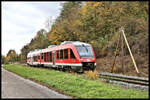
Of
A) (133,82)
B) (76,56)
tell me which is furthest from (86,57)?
(133,82)

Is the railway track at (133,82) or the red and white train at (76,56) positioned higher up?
the red and white train at (76,56)

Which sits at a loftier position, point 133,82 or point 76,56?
point 76,56

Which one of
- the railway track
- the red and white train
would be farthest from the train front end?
the railway track

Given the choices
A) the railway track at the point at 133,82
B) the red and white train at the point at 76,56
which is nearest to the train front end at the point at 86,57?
the red and white train at the point at 76,56

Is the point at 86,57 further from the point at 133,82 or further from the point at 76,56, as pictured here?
the point at 133,82

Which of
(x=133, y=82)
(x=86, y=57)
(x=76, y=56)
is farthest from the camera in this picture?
(x=86, y=57)

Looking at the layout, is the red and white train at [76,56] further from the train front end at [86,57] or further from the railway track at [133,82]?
the railway track at [133,82]

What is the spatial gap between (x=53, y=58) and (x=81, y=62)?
7.66m

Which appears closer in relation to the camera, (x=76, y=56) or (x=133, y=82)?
(x=133, y=82)

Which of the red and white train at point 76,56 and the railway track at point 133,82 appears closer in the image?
the railway track at point 133,82

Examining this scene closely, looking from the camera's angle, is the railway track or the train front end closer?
the railway track

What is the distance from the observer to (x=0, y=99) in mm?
8383

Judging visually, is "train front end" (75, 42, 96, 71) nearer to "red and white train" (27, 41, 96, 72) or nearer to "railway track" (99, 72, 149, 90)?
"red and white train" (27, 41, 96, 72)

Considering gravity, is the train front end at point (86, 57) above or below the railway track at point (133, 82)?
above
